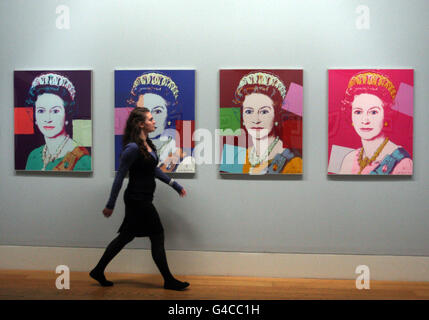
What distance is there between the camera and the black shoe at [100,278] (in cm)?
351

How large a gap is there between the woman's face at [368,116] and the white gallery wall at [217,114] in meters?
0.29

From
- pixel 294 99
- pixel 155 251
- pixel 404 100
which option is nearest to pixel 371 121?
pixel 404 100

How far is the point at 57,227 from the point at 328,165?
2.79 m

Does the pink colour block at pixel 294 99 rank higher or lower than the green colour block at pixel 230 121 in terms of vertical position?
higher

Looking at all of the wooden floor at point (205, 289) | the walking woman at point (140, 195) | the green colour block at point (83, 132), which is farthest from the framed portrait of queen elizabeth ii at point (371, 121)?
the green colour block at point (83, 132)

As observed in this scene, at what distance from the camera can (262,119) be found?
379 centimetres

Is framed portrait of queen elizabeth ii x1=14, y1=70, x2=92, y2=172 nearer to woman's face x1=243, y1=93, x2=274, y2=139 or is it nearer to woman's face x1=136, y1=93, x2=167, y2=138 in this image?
woman's face x1=136, y1=93, x2=167, y2=138

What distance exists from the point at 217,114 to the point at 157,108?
60 cm

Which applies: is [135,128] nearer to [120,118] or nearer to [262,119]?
[120,118]

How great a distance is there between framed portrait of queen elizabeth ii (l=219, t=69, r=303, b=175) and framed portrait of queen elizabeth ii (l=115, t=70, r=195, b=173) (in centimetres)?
34

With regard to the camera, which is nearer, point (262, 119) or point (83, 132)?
point (262, 119)

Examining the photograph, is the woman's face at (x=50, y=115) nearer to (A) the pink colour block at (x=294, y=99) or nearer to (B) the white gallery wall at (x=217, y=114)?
(B) the white gallery wall at (x=217, y=114)

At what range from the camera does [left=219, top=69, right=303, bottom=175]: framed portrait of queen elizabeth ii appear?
3.77 meters

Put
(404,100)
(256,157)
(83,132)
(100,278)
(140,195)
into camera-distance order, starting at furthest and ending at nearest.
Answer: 1. (83,132)
2. (256,157)
3. (404,100)
4. (100,278)
5. (140,195)
